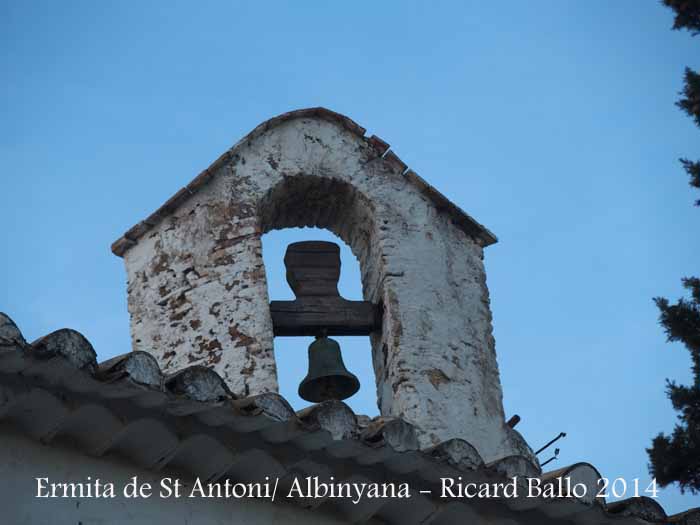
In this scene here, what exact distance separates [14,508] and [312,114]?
355 cm

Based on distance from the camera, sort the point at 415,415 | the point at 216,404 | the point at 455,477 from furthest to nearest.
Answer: the point at 415,415 < the point at 455,477 < the point at 216,404

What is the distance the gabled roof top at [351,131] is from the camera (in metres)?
6.93

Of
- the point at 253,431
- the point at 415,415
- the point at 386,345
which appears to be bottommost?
the point at 253,431

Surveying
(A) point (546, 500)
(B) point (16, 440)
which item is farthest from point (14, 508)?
(A) point (546, 500)

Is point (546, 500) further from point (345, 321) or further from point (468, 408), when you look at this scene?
point (345, 321)

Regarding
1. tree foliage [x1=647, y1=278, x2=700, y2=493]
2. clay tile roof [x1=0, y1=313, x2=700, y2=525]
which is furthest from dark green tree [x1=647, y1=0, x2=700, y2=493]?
clay tile roof [x1=0, y1=313, x2=700, y2=525]

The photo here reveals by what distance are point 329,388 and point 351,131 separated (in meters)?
1.35

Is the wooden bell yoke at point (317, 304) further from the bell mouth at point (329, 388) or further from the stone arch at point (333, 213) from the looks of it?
the bell mouth at point (329, 388)

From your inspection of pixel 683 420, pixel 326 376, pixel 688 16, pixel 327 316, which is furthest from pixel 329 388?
pixel 688 16

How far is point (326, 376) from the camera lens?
6676mm

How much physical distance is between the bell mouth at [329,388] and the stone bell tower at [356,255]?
0.13 metres

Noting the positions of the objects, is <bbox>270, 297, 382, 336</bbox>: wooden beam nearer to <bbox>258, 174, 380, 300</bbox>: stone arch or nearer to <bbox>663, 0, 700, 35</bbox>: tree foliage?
<bbox>258, 174, 380, 300</bbox>: stone arch


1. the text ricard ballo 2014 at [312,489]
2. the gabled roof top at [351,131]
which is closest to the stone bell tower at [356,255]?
the gabled roof top at [351,131]

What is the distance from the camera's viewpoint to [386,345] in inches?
263
